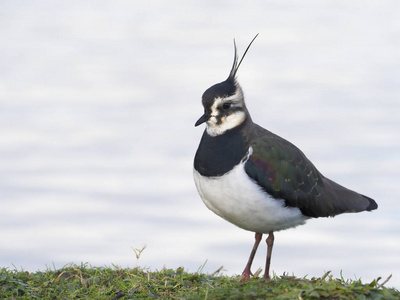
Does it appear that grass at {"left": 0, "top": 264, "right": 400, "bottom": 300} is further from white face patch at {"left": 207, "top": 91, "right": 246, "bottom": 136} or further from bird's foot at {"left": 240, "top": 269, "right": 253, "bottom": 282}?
white face patch at {"left": 207, "top": 91, "right": 246, "bottom": 136}

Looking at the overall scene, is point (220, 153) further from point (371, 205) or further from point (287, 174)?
point (371, 205)

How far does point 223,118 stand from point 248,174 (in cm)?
87

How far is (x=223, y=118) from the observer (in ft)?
27.6

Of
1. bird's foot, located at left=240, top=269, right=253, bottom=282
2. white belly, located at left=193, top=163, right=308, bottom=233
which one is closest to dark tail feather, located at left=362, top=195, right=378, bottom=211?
white belly, located at left=193, top=163, right=308, bottom=233

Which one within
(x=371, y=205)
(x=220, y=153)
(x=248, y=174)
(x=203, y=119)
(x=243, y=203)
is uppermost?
(x=203, y=119)

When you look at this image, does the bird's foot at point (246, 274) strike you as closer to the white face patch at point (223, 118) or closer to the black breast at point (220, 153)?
the black breast at point (220, 153)

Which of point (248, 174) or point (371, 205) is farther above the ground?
point (371, 205)

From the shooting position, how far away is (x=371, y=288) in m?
6.30

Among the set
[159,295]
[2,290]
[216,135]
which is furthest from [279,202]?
[2,290]

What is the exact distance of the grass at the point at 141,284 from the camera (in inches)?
260

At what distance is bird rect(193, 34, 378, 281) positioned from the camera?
7965 millimetres

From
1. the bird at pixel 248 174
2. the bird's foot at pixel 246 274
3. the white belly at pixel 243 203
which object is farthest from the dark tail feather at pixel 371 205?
the bird's foot at pixel 246 274

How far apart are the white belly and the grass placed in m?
0.78

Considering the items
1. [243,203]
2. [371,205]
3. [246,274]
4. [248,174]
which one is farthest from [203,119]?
[371,205]
